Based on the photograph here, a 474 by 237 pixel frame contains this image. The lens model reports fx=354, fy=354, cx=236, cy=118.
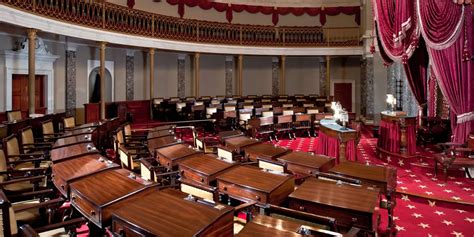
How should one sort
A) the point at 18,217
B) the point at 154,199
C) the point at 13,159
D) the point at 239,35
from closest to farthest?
the point at 154,199 → the point at 18,217 → the point at 13,159 → the point at 239,35

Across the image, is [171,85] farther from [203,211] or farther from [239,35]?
[203,211]

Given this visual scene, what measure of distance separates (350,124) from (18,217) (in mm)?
6965

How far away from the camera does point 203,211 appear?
8.33 feet

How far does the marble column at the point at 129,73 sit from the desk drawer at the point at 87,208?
13610 millimetres

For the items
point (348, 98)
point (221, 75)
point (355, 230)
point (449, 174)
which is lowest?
point (449, 174)

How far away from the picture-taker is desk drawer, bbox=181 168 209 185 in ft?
12.6

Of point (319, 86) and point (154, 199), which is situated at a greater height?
point (319, 86)

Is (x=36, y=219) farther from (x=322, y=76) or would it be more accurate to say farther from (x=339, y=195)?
(x=322, y=76)

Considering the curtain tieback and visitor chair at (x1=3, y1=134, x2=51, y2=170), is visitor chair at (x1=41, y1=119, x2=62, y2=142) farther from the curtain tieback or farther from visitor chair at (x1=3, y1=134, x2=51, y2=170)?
the curtain tieback

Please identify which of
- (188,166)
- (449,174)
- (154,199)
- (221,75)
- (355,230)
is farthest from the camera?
(221,75)

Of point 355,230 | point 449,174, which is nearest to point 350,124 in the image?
point 449,174

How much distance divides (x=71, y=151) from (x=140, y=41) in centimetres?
981

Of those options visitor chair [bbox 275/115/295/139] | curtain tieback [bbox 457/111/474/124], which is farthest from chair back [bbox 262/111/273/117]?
curtain tieback [bbox 457/111/474/124]

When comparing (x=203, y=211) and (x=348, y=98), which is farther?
(x=348, y=98)
